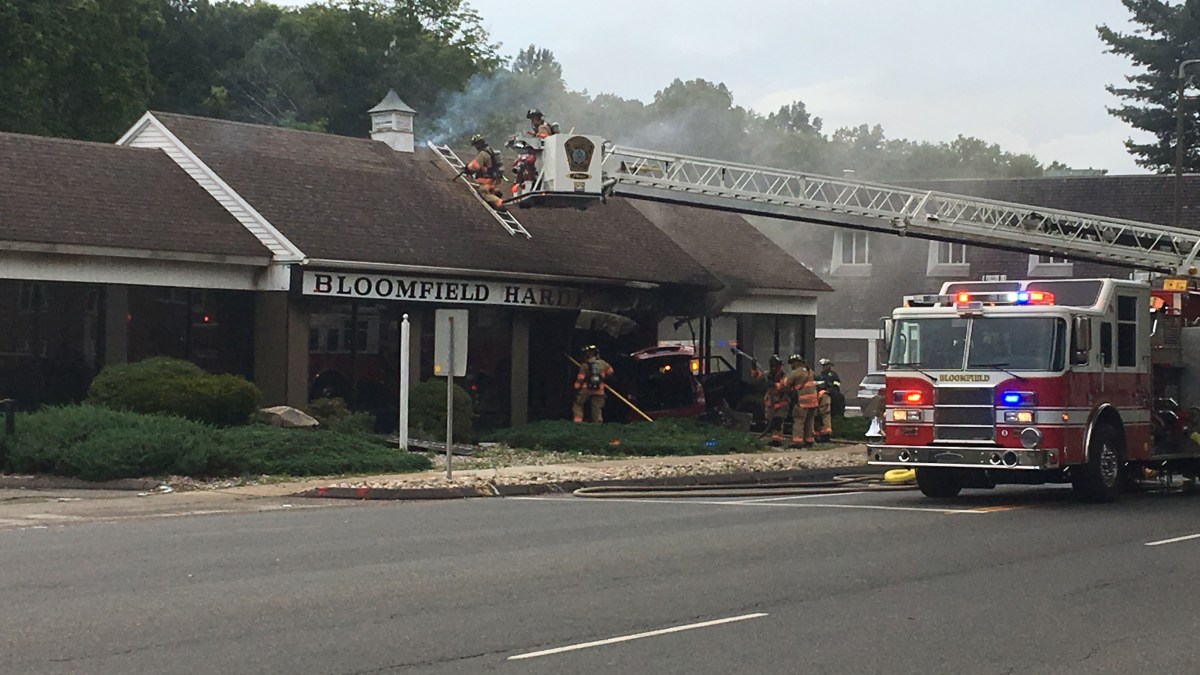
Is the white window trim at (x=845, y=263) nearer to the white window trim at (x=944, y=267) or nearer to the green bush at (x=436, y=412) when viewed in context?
the white window trim at (x=944, y=267)

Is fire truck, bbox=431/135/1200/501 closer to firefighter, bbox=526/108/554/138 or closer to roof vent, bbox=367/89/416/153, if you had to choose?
firefighter, bbox=526/108/554/138

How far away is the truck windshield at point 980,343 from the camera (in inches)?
685

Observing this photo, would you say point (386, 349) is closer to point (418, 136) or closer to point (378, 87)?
point (418, 136)

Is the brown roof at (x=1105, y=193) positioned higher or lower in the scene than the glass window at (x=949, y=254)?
higher

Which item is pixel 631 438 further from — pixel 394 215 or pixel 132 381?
pixel 132 381

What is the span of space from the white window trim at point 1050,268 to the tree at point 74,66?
2597cm

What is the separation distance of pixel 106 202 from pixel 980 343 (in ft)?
48.8

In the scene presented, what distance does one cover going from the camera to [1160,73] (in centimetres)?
5753

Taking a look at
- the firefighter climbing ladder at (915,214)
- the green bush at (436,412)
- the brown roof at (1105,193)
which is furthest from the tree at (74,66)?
the brown roof at (1105,193)

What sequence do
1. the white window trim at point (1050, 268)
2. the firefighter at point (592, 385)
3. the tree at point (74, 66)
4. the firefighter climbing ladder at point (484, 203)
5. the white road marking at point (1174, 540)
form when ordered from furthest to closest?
the white window trim at point (1050, 268), the tree at point (74, 66), the firefighter climbing ladder at point (484, 203), the firefighter at point (592, 385), the white road marking at point (1174, 540)

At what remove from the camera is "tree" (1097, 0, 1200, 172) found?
56.3m

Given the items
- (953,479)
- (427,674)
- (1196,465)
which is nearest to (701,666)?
(427,674)

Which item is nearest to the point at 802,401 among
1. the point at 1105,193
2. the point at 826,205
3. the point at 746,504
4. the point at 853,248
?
the point at 826,205

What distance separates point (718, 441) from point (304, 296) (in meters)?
7.31
